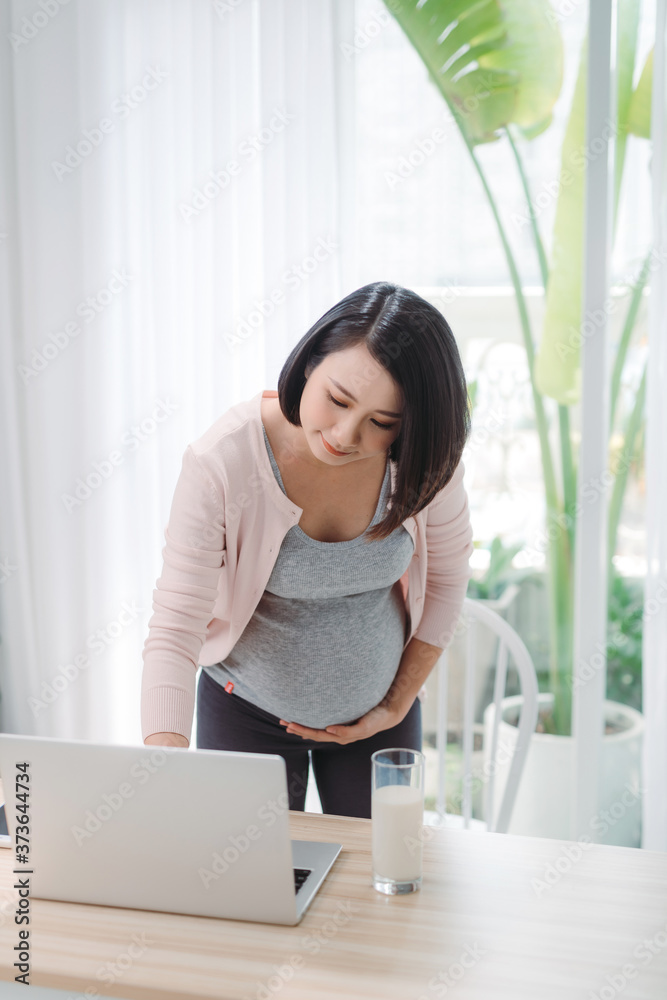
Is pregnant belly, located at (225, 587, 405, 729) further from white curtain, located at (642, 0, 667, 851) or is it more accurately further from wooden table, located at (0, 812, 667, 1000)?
white curtain, located at (642, 0, 667, 851)

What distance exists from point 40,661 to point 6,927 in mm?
1610

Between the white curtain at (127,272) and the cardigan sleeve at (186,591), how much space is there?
39.0 inches

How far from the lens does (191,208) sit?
2.12 m

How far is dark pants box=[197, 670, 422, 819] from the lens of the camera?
137cm

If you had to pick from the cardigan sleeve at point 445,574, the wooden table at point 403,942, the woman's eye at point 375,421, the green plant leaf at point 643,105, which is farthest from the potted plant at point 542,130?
the wooden table at point 403,942

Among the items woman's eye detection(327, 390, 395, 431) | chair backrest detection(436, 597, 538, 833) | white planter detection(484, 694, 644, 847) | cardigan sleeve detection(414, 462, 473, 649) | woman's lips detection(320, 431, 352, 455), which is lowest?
white planter detection(484, 694, 644, 847)

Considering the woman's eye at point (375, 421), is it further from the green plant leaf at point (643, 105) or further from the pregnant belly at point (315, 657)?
the green plant leaf at point (643, 105)

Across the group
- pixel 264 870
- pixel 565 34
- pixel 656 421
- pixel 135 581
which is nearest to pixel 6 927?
pixel 264 870

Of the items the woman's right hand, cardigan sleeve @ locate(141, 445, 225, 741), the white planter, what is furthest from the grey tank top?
the white planter

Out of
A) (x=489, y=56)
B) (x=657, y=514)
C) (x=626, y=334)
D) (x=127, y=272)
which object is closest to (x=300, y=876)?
(x=657, y=514)

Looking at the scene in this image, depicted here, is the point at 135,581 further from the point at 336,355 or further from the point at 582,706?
the point at 336,355

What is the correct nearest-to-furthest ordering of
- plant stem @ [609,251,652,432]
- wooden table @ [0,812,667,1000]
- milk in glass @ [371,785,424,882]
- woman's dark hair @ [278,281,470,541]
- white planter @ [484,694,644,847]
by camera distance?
wooden table @ [0,812,667,1000] < milk in glass @ [371,785,424,882] < woman's dark hair @ [278,281,470,541] < plant stem @ [609,251,652,432] < white planter @ [484,694,644,847]

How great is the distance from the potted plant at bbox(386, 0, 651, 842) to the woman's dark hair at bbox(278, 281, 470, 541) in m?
0.99

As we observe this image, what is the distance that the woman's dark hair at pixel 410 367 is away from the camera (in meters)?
1.05
